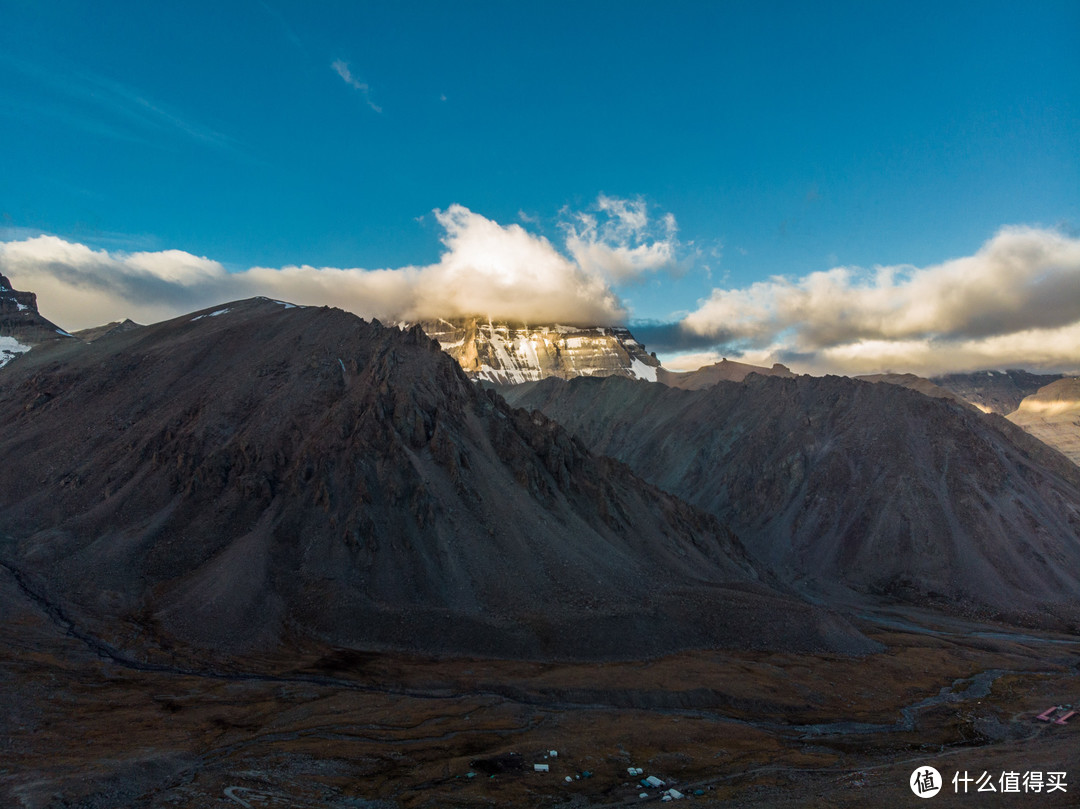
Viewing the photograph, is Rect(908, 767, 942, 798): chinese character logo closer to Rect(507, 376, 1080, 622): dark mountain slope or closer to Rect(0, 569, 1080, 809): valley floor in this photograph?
Rect(0, 569, 1080, 809): valley floor

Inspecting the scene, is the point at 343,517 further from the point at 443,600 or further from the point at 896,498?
the point at 896,498

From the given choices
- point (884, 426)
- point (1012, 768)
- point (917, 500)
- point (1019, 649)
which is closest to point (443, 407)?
point (1012, 768)

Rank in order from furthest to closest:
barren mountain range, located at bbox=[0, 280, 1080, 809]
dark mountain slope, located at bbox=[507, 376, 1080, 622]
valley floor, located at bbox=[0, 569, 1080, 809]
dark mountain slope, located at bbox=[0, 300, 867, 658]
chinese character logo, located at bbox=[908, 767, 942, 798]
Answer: dark mountain slope, located at bbox=[507, 376, 1080, 622] → dark mountain slope, located at bbox=[0, 300, 867, 658] → barren mountain range, located at bbox=[0, 280, 1080, 809] → valley floor, located at bbox=[0, 569, 1080, 809] → chinese character logo, located at bbox=[908, 767, 942, 798]

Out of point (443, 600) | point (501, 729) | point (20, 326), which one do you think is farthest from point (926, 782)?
point (20, 326)

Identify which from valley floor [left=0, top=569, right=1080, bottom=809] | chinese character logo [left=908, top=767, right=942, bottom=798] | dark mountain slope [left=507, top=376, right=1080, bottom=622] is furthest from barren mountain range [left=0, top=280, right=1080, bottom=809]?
chinese character logo [left=908, top=767, right=942, bottom=798]

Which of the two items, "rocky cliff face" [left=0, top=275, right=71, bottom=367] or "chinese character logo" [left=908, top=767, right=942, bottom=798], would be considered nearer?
"chinese character logo" [left=908, top=767, right=942, bottom=798]

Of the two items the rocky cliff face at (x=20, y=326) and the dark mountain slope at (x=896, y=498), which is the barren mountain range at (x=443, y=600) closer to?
the dark mountain slope at (x=896, y=498)

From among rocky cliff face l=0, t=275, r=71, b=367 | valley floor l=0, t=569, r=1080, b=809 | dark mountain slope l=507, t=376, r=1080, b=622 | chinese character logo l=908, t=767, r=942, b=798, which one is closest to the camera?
chinese character logo l=908, t=767, r=942, b=798
